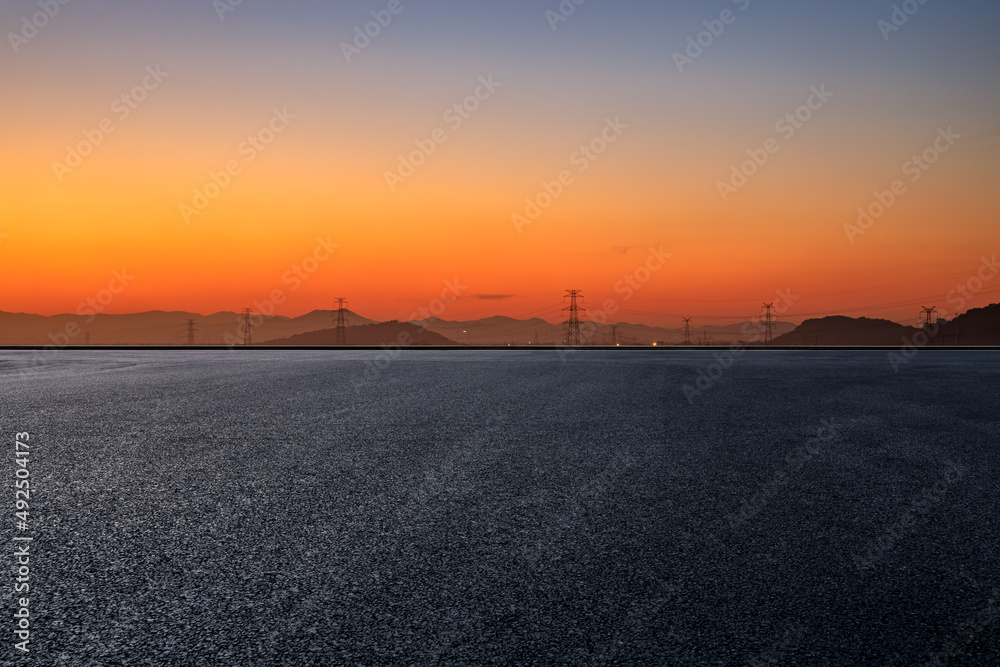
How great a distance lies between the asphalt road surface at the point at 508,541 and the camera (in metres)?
3.23

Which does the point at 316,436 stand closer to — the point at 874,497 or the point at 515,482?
the point at 515,482

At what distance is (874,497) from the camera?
5949 mm

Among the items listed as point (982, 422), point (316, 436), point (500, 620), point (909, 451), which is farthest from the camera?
point (982, 422)

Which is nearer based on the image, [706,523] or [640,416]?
[706,523]

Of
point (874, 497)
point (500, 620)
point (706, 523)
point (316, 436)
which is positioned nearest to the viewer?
point (500, 620)

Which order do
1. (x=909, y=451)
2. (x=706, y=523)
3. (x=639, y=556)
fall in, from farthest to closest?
(x=909, y=451) < (x=706, y=523) < (x=639, y=556)

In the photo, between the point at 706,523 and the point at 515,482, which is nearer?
the point at 706,523

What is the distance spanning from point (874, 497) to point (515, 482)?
2881 millimetres

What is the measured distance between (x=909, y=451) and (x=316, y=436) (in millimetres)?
6777

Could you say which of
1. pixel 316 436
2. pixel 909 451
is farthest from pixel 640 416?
pixel 316 436

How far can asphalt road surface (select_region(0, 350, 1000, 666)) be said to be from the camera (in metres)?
Answer: 3.23

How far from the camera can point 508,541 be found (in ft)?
15.3

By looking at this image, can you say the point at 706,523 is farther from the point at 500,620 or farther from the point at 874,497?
the point at 500,620

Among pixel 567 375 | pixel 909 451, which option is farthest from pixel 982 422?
pixel 567 375
